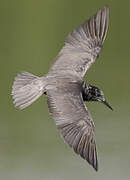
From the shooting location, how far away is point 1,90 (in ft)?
37.6

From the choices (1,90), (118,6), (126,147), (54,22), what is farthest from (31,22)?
(126,147)

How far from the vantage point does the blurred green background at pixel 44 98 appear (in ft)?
32.5

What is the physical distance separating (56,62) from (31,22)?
430 centimetres


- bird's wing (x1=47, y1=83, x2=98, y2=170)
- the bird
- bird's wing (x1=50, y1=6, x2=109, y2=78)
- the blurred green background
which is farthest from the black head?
the blurred green background

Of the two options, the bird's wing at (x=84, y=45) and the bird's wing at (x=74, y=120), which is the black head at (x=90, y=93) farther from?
the bird's wing at (x=74, y=120)

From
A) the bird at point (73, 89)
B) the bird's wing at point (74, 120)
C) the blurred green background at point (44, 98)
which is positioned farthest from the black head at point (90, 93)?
the blurred green background at point (44, 98)

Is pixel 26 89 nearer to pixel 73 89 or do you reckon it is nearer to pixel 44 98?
pixel 73 89

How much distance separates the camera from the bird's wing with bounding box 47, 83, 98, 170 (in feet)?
26.8

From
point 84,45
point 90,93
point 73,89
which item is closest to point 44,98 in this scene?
point 84,45

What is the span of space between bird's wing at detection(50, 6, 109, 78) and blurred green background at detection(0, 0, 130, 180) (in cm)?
100

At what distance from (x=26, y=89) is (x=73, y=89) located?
37cm

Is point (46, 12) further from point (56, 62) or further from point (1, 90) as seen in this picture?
point (56, 62)

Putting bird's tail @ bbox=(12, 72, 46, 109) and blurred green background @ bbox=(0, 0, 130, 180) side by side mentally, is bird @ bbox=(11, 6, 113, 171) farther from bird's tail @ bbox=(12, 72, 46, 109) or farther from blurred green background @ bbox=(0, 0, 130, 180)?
blurred green background @ bbox=(0, 0, 130, 180)

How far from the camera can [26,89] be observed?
28.8 ft
